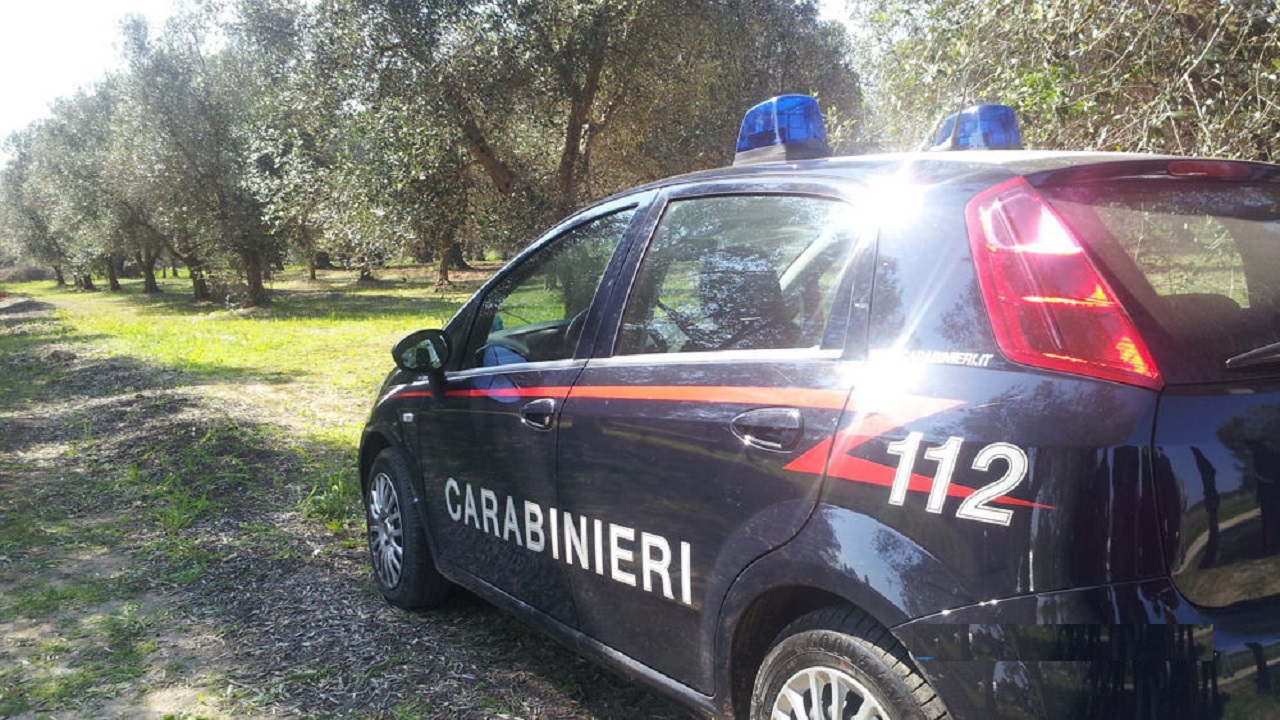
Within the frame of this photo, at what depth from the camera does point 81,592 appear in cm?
454

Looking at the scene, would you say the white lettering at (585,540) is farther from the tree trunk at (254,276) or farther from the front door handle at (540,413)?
the tree trunk at (254,276)

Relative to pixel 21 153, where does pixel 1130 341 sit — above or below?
below

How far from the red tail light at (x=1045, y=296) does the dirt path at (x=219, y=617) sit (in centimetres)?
207

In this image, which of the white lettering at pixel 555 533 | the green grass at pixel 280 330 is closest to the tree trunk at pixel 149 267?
the green grass at pixel 280 330

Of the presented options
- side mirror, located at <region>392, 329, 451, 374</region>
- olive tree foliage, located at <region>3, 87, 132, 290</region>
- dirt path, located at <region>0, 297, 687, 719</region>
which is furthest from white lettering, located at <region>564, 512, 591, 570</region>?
olive tree foliage, located at <region>3, 87, 132, 290</region>

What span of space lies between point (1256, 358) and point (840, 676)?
3.37 ft

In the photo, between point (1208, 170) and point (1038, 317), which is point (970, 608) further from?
point (1208, 170)

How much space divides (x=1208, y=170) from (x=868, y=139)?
8339 mm

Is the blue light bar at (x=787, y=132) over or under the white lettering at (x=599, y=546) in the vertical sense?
over

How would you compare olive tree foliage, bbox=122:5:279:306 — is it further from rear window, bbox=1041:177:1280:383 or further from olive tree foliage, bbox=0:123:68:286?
rear window, bbox=1041:177:1280:383

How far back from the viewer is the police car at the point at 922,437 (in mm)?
1569

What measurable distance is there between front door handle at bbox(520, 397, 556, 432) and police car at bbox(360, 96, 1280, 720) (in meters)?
0.01

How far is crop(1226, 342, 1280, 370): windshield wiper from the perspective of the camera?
5.41 feet

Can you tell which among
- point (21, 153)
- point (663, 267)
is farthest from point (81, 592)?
point (21, 153)
